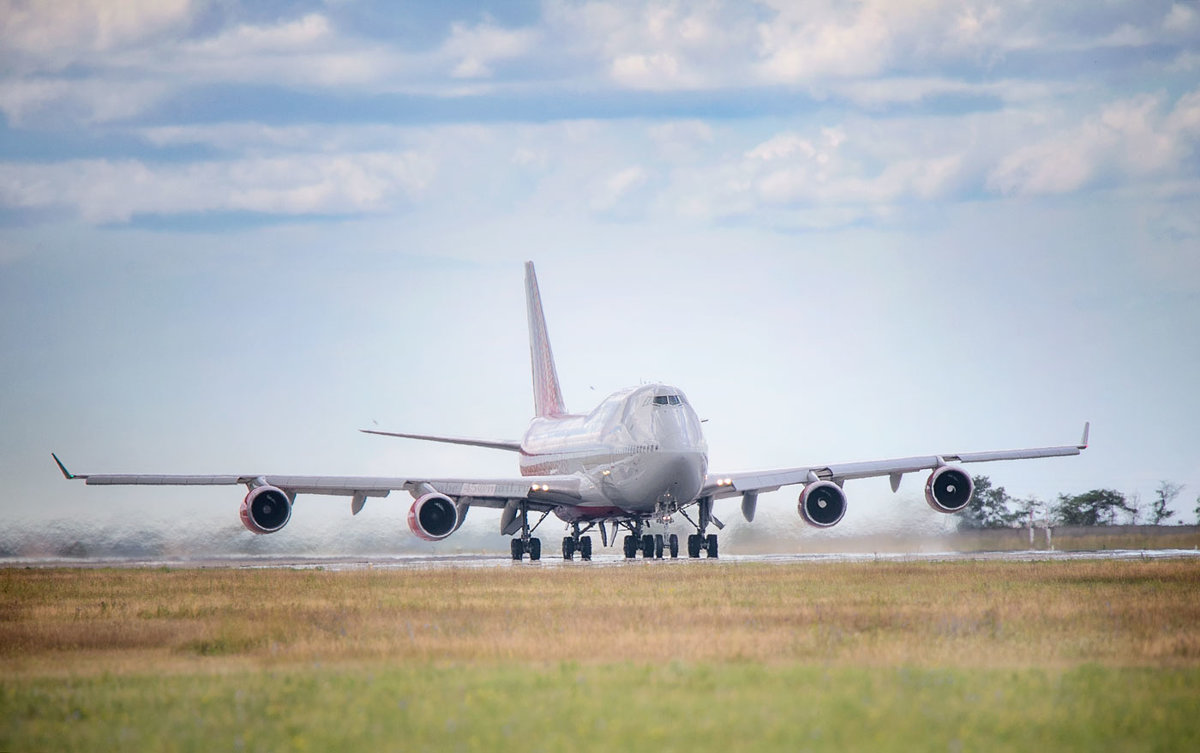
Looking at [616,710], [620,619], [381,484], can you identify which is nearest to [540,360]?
[381,484]

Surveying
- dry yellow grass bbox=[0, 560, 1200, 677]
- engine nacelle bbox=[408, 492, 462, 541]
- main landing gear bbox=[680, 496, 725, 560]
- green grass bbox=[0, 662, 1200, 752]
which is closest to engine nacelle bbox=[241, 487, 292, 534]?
engine nacelle bbox=[408, 492, 462, 541]

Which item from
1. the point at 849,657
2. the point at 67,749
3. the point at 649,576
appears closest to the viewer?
the point at 67,749

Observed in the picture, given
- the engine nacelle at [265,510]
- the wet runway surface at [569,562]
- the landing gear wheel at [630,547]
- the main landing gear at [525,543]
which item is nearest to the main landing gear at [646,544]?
the landing gear wheel at [630,547]

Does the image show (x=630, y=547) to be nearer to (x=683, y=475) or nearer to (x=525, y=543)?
(x=525, y=543)

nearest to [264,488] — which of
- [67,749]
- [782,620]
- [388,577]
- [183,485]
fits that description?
[183,485]

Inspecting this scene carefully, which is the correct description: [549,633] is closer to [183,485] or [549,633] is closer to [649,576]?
[649,576]

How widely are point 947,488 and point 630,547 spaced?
951cm

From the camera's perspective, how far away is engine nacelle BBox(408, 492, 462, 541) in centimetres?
3894

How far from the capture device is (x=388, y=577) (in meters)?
31.1

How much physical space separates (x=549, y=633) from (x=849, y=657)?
4.17 meters

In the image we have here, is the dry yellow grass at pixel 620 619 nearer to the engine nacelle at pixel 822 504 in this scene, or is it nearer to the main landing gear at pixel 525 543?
the engine nacelle at pixel 822 504

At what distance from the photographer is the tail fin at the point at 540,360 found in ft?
179

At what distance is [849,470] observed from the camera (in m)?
42.5

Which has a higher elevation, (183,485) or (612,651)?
(183,485)
